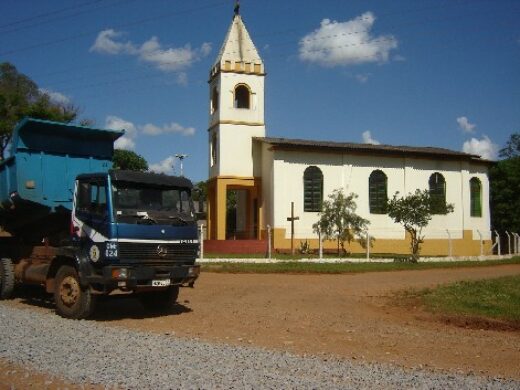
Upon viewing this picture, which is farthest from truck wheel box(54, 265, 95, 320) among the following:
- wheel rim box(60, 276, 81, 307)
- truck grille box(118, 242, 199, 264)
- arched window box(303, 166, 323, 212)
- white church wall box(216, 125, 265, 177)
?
arched window box(303, 166, 323, 212)

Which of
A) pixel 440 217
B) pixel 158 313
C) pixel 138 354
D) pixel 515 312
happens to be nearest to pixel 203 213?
pixel 158 313

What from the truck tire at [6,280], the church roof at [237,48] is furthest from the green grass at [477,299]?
the church roof at [237,48]

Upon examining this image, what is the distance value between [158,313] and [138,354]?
3976 millimetres

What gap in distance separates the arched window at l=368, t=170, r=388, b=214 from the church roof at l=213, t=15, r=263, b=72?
31.5 feet

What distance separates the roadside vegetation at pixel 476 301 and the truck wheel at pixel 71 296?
21.8ft

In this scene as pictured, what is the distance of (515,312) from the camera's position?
33.9 ft

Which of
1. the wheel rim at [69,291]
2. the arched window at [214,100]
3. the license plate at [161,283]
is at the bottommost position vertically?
the wheel rim at [69,291]

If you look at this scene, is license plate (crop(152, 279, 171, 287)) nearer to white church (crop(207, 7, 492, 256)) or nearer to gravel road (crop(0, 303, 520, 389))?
gravel road (crop(0, 303, 520, 389))

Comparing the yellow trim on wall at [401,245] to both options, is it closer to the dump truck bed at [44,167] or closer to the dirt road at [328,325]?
the dirt road at [328,325]

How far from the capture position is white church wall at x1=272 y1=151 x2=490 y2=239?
29250mm

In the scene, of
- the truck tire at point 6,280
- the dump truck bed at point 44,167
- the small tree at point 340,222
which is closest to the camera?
the dump truck bed at point 44,167

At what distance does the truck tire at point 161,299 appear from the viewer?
34.8 feet

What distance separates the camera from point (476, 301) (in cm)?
1177

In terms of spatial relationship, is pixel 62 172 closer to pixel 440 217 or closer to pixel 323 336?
pixel 323 336
